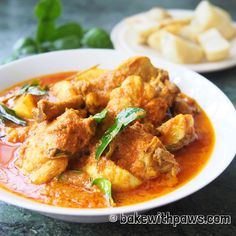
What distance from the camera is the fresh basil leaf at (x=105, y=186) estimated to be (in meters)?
2.05

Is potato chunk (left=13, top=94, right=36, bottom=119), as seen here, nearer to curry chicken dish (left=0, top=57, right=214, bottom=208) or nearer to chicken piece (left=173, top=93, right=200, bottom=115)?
curry chicken dish (left=0, top=57, right=214, bottom=208)

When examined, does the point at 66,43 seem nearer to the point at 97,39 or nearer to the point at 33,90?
the point at 97,39

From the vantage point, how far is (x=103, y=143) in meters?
2.19

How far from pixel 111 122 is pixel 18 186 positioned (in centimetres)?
55

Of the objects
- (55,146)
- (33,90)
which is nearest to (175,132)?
(55,146)

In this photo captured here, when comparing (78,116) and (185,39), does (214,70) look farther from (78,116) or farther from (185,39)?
(78,116)

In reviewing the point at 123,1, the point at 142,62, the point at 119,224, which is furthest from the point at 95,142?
the point at 123,1

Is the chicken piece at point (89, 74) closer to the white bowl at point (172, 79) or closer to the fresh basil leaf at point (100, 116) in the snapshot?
the white bowl at point (172, 79)

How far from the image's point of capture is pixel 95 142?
228 cm

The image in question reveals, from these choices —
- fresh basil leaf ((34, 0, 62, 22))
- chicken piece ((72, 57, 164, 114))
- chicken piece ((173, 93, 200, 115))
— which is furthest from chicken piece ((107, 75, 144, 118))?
fresh basil leaf ((34, 0, 62, 22))

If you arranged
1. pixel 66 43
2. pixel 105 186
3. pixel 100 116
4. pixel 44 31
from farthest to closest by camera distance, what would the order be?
pixel 44 31 → pixel 66 43 → pixel 100 116 → pixel 105 186

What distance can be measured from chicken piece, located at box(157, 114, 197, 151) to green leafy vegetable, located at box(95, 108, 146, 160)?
156 mm

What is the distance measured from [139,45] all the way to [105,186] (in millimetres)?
2172

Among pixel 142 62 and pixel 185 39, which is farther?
pixel 185 39
